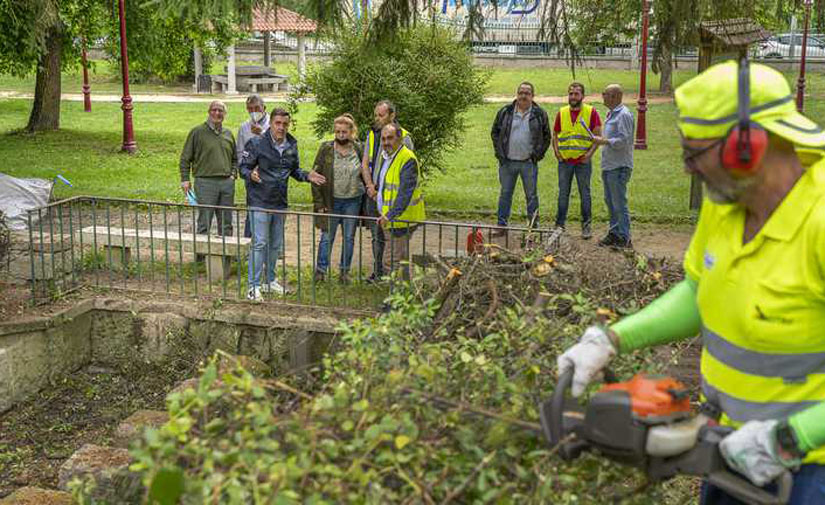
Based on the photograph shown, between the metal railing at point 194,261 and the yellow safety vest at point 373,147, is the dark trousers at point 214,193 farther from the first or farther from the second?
the yellow safety vest at point 373,147

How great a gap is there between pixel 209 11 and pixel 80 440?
3.52 m

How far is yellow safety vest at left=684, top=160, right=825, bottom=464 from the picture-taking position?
9.62 ft

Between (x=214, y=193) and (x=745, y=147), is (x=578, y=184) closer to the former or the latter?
(x=214, y=193)

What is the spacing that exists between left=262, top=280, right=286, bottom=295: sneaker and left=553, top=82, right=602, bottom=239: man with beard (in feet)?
11.8

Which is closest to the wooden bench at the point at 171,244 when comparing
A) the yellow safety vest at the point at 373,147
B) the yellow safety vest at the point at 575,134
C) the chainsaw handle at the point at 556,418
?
the yellow safety vest at the point at 373,147

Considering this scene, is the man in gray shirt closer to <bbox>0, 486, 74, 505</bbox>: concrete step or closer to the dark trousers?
the dark trousers

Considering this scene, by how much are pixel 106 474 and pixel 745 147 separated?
4282 mm

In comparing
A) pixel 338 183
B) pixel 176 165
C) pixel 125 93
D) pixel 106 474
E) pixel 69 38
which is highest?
pixel 69 38

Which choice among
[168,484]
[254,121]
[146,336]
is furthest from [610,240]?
[168,484]

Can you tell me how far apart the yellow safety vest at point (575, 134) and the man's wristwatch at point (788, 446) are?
8760 mm

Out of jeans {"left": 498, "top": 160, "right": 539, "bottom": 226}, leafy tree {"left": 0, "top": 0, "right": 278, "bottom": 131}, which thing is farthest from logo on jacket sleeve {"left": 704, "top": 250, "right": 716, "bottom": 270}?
leafy tree {"left": 0, "top": 0, "right": 278, "bottom": 131}

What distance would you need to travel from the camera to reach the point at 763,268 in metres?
3.02

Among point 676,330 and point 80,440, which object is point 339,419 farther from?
point 80,440

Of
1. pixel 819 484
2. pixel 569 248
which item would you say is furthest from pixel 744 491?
pixel 569 248
